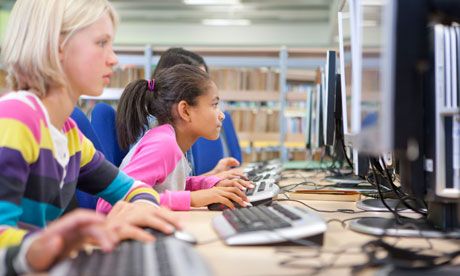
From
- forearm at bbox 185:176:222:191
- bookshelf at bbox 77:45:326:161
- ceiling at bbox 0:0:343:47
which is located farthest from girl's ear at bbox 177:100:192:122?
ceiling at bbox 0:0:343:47

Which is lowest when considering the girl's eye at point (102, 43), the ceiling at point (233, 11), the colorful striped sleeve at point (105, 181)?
the colorful striped sleeve at point (105, 181)

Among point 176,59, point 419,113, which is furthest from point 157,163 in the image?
point 176,59

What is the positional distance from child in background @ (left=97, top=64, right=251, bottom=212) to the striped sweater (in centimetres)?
26

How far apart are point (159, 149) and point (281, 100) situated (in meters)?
2.50

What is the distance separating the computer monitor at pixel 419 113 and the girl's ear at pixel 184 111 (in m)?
0.91

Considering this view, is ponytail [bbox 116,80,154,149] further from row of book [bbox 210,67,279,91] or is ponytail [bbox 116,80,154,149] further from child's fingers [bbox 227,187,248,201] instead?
row of book [bbox 210,67,279,91]

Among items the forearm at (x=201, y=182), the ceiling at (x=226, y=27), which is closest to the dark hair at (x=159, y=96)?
the forearm at (x=201, y=182)

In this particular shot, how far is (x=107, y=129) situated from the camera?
1.76 metres

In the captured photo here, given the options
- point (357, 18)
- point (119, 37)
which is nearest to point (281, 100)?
point (357, 18)

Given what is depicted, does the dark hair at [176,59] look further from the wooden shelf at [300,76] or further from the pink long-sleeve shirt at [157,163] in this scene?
the wooden shelf at [300,76]

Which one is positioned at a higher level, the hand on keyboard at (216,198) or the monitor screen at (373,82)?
the monitor screen at (373,82)

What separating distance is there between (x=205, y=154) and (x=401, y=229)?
81.4 inches

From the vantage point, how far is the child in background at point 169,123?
1.52m

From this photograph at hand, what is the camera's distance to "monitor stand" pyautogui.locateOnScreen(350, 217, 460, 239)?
94 cm
